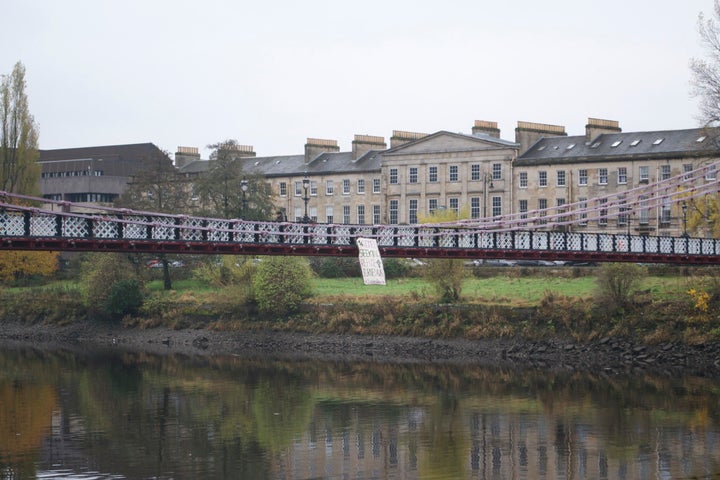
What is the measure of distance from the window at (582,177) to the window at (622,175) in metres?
2.79

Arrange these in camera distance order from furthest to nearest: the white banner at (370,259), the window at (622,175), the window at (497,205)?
the window at (497,205)
the window at (622,175)
the white banner at (370,259)

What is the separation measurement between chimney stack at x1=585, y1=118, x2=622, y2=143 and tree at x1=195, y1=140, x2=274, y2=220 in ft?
87.6

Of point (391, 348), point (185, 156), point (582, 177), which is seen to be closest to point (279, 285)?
point (391, 348)

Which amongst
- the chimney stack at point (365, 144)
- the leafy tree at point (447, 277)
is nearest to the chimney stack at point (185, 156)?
the chimney stack at point (365, 144)

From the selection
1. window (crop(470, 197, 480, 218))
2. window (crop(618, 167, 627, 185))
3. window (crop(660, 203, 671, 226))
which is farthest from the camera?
window (crop(470, 197, 480, 218))

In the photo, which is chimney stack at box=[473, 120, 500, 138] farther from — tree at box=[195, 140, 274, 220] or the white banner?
the white banner

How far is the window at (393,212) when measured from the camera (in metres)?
109

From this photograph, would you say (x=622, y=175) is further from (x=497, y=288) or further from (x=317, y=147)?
(x=317, y=147)

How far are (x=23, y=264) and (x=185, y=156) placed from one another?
3594 cm

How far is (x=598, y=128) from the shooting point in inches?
3981

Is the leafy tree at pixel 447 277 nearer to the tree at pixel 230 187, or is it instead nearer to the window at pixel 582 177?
the tree at pixel 230 187

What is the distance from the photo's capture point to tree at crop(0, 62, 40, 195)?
9231 cm

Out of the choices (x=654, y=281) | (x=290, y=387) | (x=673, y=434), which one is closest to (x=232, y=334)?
(x=290, y=387)

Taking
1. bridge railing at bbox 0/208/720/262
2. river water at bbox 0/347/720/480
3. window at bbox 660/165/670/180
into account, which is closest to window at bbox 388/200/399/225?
window at bbox 660/165/670/180
